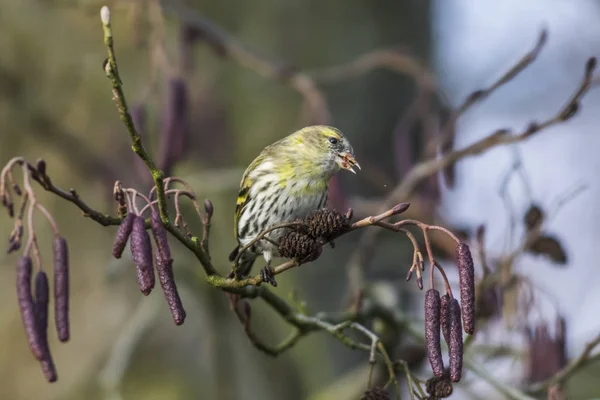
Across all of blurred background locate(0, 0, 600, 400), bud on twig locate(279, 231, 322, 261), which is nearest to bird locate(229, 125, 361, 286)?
bud on twig locate(279, 231, 322, 261)

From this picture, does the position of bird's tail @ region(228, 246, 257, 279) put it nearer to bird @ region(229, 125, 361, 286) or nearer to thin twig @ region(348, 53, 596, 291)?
bird @ region(229, 125, 361, 286)

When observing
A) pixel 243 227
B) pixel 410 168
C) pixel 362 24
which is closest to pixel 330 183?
pixel 243 227

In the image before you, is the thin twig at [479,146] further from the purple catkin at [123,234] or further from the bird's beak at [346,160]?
the purple catkin at [123,234]

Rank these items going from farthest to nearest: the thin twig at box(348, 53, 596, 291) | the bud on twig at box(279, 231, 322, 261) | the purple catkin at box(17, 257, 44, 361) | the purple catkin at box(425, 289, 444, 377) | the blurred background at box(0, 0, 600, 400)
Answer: the blurred background at box(0, 0, 600, 400) → the thin twig at box(348, 53, 596, 291) → the bud on twig at box(279, 231, 322, 261) → the purple catkin at box(425, 289, 444, 377) → the purple catkin at box(17, 257, 44, 361)

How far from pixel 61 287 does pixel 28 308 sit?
4 cm

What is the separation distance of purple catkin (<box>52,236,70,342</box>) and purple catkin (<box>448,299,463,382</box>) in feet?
1.44

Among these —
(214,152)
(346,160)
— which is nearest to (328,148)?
(346,160)

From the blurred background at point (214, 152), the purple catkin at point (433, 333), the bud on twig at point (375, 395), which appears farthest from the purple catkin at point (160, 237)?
the blurred background at point (214, 152)

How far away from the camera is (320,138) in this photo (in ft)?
4.40

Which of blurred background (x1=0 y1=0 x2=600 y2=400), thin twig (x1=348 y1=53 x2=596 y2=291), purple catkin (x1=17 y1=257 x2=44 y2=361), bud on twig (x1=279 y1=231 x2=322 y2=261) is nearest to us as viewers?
purple catkin (x1=17 y1=257 x2=44 y2=361)

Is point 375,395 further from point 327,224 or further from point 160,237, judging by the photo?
point 160,237

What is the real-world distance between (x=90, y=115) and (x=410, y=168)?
211 centimetres

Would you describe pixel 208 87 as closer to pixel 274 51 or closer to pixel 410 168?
pixel 274 51

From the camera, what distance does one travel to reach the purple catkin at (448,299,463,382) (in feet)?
2.97
